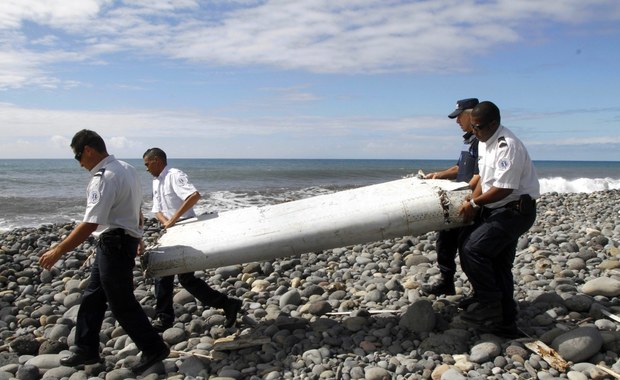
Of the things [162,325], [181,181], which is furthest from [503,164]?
[162,325]

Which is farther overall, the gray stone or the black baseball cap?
the black baseball cap

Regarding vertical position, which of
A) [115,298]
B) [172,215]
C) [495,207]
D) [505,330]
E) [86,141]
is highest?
[86,141]

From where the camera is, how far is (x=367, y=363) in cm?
422

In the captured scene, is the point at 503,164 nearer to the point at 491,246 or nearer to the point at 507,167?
the point at 507,167

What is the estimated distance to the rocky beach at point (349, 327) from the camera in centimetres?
404

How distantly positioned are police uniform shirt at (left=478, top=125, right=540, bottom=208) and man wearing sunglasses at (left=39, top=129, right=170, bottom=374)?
9.05 ft

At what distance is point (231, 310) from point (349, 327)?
118cm

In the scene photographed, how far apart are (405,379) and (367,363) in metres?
0.39

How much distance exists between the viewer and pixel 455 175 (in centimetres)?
527

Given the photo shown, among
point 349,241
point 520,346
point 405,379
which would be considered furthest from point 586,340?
point 349,241

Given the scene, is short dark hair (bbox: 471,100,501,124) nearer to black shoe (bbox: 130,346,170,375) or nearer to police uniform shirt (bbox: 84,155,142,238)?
police uniform shirt (bbox: 84,155,142,238)

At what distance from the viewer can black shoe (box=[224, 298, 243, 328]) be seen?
5.21 metres

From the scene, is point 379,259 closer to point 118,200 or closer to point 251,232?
point 251,232

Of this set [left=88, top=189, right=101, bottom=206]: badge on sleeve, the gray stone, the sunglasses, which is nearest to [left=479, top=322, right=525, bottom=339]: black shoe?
the gray stone
